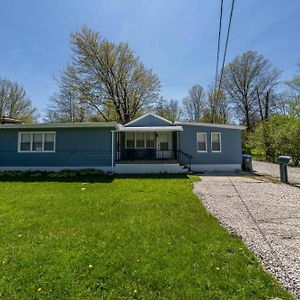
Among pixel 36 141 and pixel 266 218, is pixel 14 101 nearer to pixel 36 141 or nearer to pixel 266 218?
pixel 36 141

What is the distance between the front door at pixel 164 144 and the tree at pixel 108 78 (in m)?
12.0

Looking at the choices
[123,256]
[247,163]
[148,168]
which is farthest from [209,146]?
[123,256]

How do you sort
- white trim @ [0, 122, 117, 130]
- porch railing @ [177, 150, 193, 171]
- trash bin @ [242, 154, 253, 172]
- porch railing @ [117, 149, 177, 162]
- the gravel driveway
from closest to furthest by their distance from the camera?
the gravel driveway, white trim @ [0, 122, 117, 130], porch railing @ [177, 150, 193, 171], trash bin @ [242, 154, 253, 172], porch railing @ [117, 149, 177, 162]

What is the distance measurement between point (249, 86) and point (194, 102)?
40.1ft

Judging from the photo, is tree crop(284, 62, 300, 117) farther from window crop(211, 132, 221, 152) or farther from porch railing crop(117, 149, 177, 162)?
porch railing crop(117, 149, 177, 162)

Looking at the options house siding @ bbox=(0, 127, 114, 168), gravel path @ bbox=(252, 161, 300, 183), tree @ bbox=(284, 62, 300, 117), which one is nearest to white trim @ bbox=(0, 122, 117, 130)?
house siding @ bbox=(0, 127, 114, 168)

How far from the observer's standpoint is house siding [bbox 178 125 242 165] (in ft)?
56.5

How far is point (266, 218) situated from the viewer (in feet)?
21.4

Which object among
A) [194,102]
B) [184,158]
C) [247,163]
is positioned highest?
[194,102]

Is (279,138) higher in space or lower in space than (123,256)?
higher

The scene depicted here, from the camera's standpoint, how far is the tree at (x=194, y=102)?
45.3 meters

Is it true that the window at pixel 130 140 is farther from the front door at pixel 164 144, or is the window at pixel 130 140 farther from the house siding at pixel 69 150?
the house siding at pixel 69 150

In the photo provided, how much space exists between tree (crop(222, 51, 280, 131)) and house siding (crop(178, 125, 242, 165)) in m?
19.4

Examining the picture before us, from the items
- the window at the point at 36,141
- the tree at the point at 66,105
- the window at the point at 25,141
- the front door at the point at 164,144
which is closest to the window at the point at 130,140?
the front door at the point at 164,144
